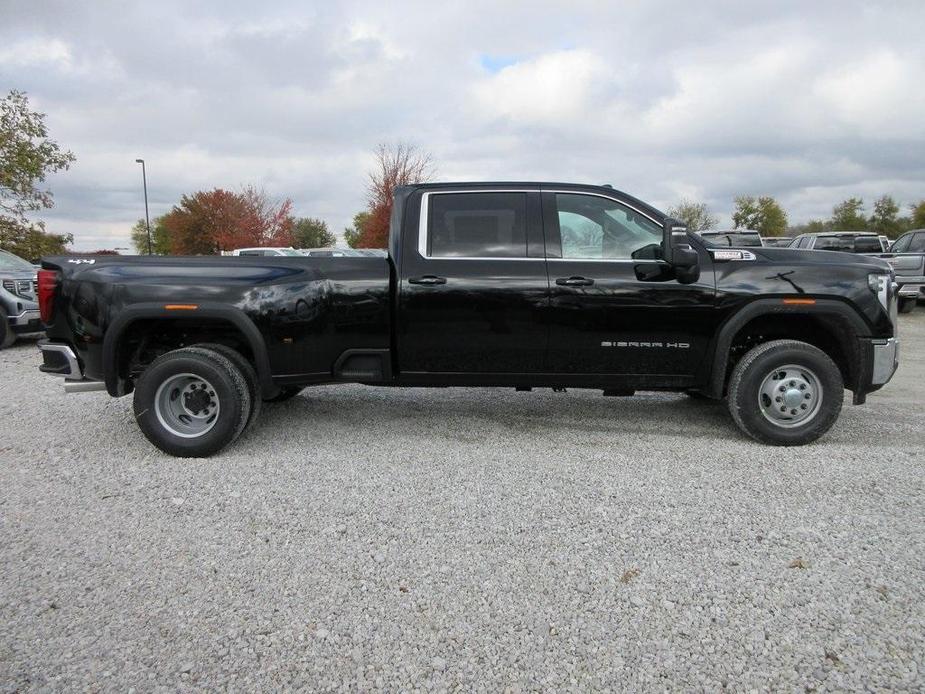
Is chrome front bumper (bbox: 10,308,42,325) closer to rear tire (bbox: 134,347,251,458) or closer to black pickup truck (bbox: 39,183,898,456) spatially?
black pickup truck (bbox: 39,183,898,456)

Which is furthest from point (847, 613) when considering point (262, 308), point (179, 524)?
point (262, 308)

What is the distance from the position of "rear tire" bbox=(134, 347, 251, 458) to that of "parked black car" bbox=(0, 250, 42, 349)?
6.74 m

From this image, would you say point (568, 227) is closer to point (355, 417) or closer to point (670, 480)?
point (670, 480)

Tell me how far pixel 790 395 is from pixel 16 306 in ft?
34.3

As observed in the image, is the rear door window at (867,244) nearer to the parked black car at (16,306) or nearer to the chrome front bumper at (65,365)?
the chrome front bumper at (65,365)

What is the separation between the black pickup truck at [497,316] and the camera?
4.39 meters

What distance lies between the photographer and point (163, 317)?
14.3 feet

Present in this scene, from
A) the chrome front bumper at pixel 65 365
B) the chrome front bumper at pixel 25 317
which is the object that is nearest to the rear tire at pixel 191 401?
the chrome front bumper at pixel 65 365

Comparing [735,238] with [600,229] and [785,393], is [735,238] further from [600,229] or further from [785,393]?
[600,229]

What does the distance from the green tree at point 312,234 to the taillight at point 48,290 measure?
51.8 meters

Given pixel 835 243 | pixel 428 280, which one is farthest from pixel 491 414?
pixel 835 243

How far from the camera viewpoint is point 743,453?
4488 mm

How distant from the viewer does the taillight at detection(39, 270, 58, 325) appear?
4.39 meters

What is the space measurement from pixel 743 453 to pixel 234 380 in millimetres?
3681
